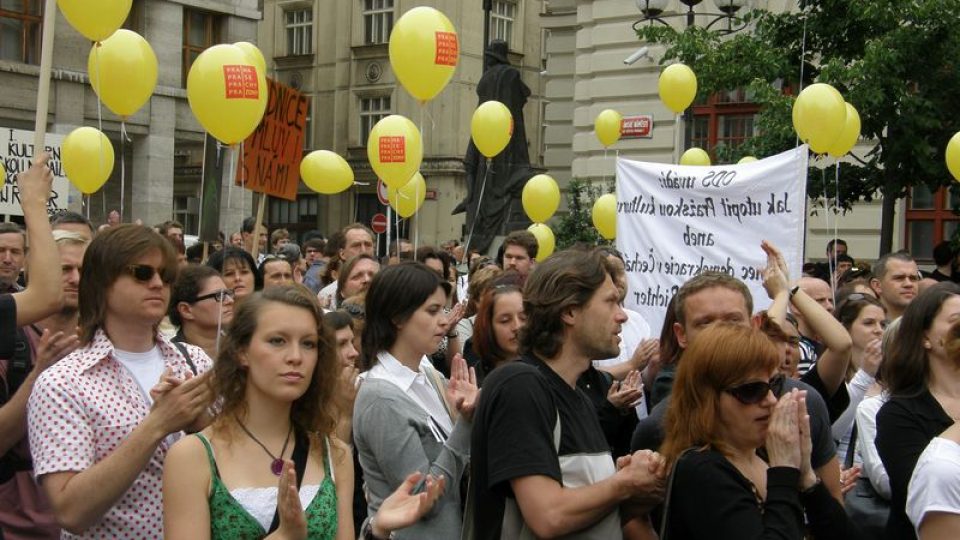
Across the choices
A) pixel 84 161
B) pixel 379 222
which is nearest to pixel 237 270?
pixel 84 161

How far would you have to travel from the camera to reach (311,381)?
13.2 ft

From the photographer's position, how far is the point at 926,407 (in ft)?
15.4

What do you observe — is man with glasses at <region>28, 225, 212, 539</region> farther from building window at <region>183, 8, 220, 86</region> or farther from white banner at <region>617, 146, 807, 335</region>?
building window at <region>183, 8, 220, 86</region>

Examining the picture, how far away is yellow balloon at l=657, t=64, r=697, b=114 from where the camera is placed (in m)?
14.1

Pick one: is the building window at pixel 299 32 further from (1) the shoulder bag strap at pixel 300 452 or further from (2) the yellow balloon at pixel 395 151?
(1) the shoulder bag strap at pixel 300 452

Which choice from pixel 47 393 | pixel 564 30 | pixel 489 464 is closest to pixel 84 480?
pixel 47 393

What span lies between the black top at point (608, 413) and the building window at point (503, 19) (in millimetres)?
40424

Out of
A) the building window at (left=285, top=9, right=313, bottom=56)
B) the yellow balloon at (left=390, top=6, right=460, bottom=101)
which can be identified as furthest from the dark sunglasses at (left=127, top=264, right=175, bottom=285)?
the building window at (left=285, top=9, right=313, bottom=56)

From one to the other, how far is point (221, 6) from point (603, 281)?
28.6 meters

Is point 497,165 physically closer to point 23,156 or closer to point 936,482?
point 23,156

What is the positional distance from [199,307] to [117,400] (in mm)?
1916

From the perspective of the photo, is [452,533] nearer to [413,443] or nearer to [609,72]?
[413,443]

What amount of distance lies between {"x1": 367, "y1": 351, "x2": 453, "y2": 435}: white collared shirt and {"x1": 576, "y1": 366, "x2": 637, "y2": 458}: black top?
0.55 meters

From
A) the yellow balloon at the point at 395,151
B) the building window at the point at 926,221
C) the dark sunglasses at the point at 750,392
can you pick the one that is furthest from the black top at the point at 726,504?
the building window at the point at 926,221
